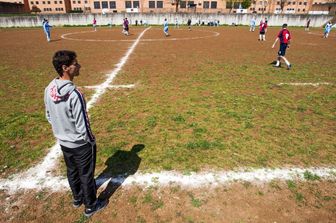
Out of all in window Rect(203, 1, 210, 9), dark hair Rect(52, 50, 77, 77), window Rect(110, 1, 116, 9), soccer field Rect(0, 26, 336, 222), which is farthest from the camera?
window Rect(203, 1, 210, 9)

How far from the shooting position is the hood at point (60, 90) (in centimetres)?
291

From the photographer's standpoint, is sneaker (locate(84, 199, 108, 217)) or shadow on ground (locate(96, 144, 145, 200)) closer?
sneaker (locate(84, 199, 108, 217))

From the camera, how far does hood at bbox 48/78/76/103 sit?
291cm

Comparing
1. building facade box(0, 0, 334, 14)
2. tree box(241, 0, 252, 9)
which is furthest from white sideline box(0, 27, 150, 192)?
tree box(241, 0, 252, 9)

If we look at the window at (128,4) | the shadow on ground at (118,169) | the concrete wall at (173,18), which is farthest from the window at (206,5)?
the shadow on ground at (118,169)

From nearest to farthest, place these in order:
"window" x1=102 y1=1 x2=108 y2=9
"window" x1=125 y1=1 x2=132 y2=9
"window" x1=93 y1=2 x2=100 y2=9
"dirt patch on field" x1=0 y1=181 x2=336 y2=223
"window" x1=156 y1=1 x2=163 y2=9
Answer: "dirt patch on field" x1=0 y1=181 x2=336 y2=223 < "window" x1=156 y1=1 x2=163 y2=9 < "window" x1=125 y1=1 x2=132 y2=9 < "window" x1=102 y1=1 x2=108 y2=9 < "window" x1=93 y1=2 x2=100 y2=9

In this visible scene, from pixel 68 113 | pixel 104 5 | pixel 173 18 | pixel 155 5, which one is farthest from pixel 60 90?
pixel 104 5

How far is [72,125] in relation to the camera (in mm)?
3166

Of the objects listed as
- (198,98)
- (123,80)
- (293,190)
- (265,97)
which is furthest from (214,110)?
(123,80)

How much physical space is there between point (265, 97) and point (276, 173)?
446 centimetres

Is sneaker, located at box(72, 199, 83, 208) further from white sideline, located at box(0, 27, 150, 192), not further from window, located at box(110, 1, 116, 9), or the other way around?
window, located at box(110, 1, 116, 9)

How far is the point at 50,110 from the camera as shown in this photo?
124 inches

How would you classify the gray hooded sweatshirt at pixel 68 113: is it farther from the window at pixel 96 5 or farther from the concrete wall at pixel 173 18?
the window at pixel 96 5

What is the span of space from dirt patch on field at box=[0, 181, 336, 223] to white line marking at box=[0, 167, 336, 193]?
130mm
